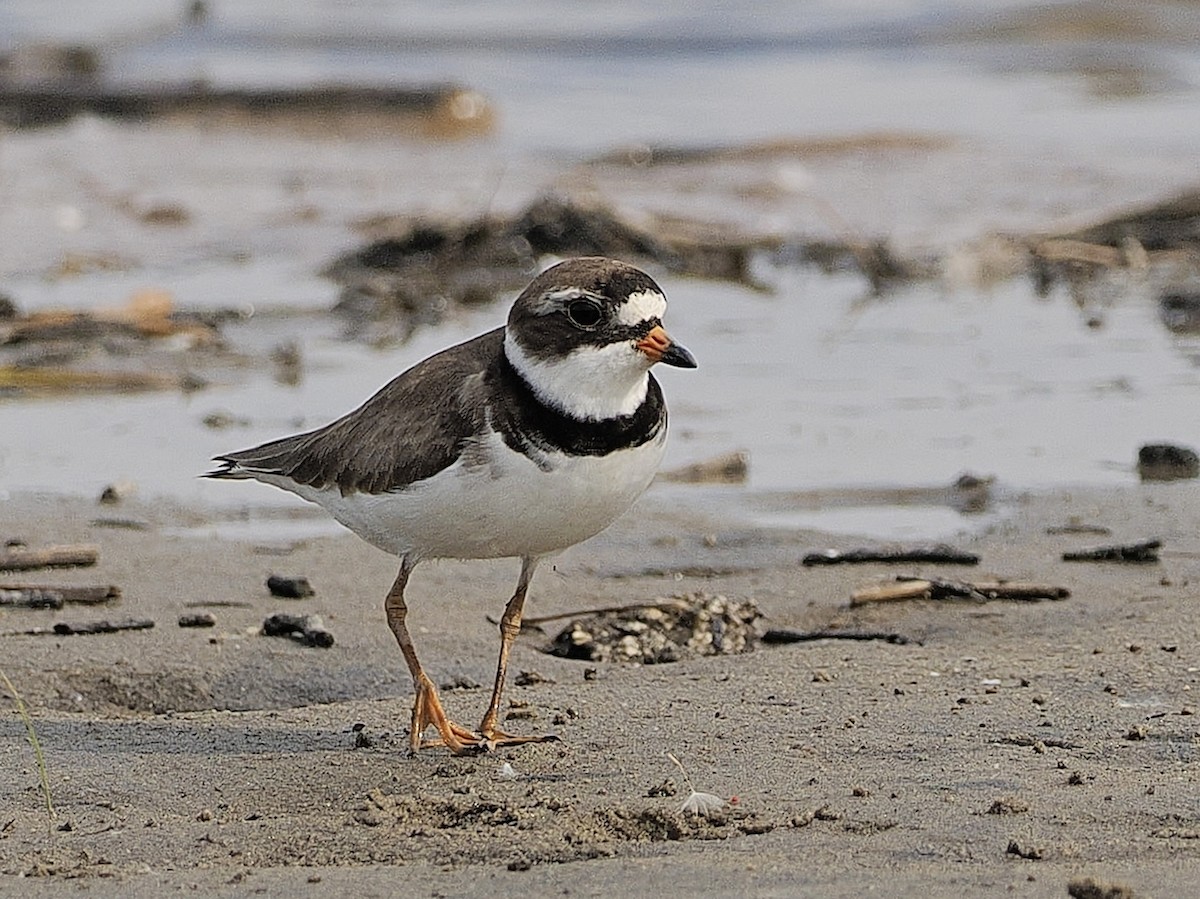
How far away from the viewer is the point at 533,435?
13.3ft

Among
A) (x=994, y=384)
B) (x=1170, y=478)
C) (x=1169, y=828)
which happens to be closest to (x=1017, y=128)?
(x=994, y=384)

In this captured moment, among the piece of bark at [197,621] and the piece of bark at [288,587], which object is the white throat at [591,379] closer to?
the piece of bark at [197,621]

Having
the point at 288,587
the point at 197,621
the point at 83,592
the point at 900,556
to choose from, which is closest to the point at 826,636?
the point at 900,556

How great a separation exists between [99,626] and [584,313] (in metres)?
1.67

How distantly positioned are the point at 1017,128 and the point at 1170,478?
340 inches

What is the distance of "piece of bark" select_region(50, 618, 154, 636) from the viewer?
4.95 metres

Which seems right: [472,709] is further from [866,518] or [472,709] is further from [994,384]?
[994,384]

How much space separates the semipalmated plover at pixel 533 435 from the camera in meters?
4.07

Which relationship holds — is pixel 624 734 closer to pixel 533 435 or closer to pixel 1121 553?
pixel 533 435

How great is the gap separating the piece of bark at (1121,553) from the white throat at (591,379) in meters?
2.04

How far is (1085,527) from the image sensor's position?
5969 mm

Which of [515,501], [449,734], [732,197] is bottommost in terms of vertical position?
[449,734]

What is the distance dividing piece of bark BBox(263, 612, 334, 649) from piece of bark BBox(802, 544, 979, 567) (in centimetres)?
150

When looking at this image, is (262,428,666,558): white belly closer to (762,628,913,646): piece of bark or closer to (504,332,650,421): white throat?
(504,332,650,421): white throat
